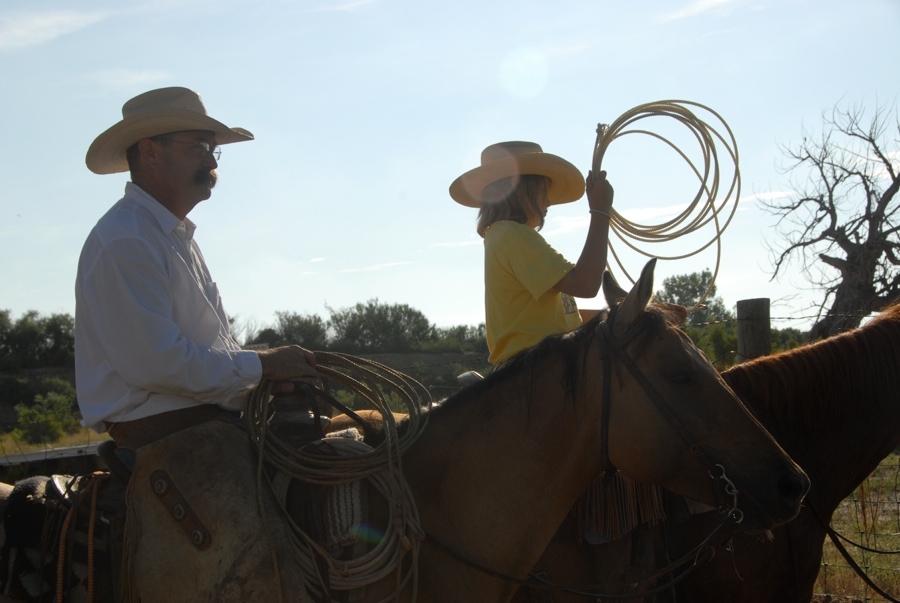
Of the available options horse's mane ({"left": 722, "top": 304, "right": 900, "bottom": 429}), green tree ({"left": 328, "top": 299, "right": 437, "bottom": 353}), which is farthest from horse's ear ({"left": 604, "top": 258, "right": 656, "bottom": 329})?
green tree ({"left": 328, "top": 299, "right": 437, "bottom": 353})

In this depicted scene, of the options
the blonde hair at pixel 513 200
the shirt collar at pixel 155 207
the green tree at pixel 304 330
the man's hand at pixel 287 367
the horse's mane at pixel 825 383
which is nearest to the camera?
the man's hand at pixel 287 367

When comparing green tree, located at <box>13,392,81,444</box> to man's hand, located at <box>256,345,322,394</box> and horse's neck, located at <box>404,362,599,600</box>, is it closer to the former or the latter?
man's hand, located at <box>256,345,322,394</box>

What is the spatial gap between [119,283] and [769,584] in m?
3.40

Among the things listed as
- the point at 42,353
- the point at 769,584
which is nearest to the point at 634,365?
the point at 769,584

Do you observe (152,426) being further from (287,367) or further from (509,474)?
(509,474)

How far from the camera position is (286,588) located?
2590mm

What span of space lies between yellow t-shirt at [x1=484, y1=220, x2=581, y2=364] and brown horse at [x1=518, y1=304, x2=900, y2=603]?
3.43ft

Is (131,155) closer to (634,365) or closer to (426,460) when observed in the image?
(426,460)

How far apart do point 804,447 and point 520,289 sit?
180 cm

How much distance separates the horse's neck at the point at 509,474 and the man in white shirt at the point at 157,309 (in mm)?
667

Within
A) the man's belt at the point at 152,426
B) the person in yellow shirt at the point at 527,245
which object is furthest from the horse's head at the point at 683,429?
the man's belt at the point at 152,426

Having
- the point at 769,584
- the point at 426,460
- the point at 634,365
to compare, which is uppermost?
the point at 634,365

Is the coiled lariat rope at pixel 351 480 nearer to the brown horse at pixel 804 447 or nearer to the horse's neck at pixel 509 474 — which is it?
the horse's neck at pixel 509 474

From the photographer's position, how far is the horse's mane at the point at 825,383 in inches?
163
